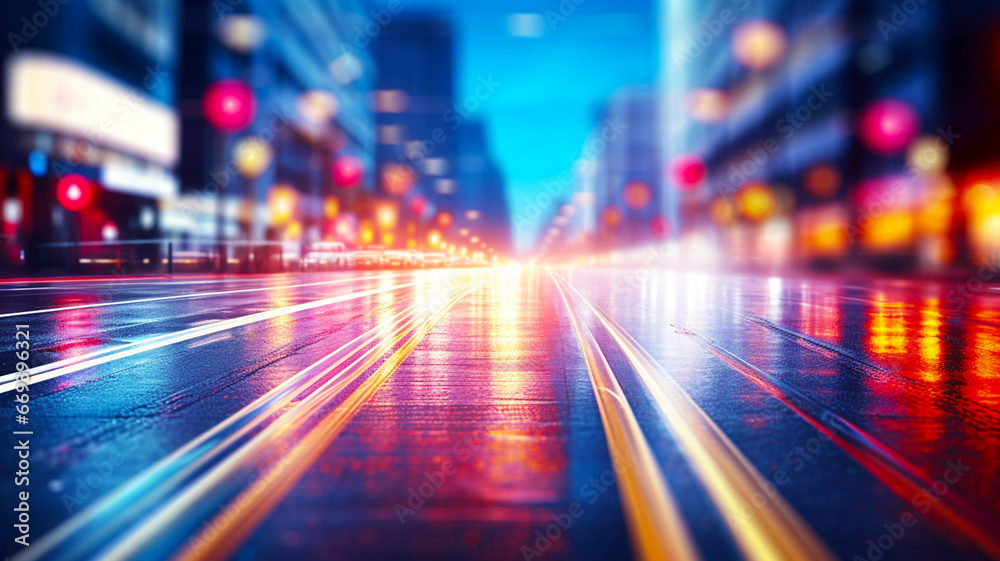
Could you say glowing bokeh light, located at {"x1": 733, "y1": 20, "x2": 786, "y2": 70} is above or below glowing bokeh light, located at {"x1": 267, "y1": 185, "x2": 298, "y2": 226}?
above

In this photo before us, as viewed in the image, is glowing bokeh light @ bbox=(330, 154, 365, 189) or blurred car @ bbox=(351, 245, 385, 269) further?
glowing bokeh light @ bbox=(330, 154, 365, 189)

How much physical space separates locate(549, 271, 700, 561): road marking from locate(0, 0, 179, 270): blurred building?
28751 millimetres

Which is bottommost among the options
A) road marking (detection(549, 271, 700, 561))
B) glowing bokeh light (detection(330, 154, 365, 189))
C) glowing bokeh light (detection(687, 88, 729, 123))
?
road marking (detection(549, 271, 700, 561))

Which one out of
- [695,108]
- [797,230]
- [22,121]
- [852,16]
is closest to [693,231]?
[695,108]

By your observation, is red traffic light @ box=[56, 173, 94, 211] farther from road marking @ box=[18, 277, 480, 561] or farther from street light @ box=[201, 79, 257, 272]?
road marking @ box=[18, 277, 480, 561]

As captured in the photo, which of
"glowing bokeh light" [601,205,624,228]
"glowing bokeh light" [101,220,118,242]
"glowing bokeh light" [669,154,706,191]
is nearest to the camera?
"glowing bokeh light" [101,220,118,242]

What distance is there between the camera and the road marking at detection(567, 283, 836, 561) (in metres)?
3.26

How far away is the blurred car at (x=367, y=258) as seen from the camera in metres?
53.7

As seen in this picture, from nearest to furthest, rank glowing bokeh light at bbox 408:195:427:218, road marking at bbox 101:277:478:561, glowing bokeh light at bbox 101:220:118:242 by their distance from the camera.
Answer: road marking at bbox 101:277:478:561, glowing bokeh light at bbox 101:220:118:242, glowing bokeh light at bbox 408:195:427:218

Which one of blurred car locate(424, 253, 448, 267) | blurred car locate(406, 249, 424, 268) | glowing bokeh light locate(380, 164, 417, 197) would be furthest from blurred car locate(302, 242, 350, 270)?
glowing bokeh light locate(380, 164, 417, 197)

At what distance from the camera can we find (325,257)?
47.6m

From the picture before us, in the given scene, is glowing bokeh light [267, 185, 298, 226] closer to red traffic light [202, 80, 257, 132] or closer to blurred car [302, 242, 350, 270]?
red traffic light [202, 80, 257, 132]

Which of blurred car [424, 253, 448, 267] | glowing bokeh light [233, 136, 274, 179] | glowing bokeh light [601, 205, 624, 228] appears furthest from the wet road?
glowing bokeh light [601, 205, 624, 228]

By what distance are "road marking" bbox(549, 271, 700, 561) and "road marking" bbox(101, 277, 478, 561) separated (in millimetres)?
1691
